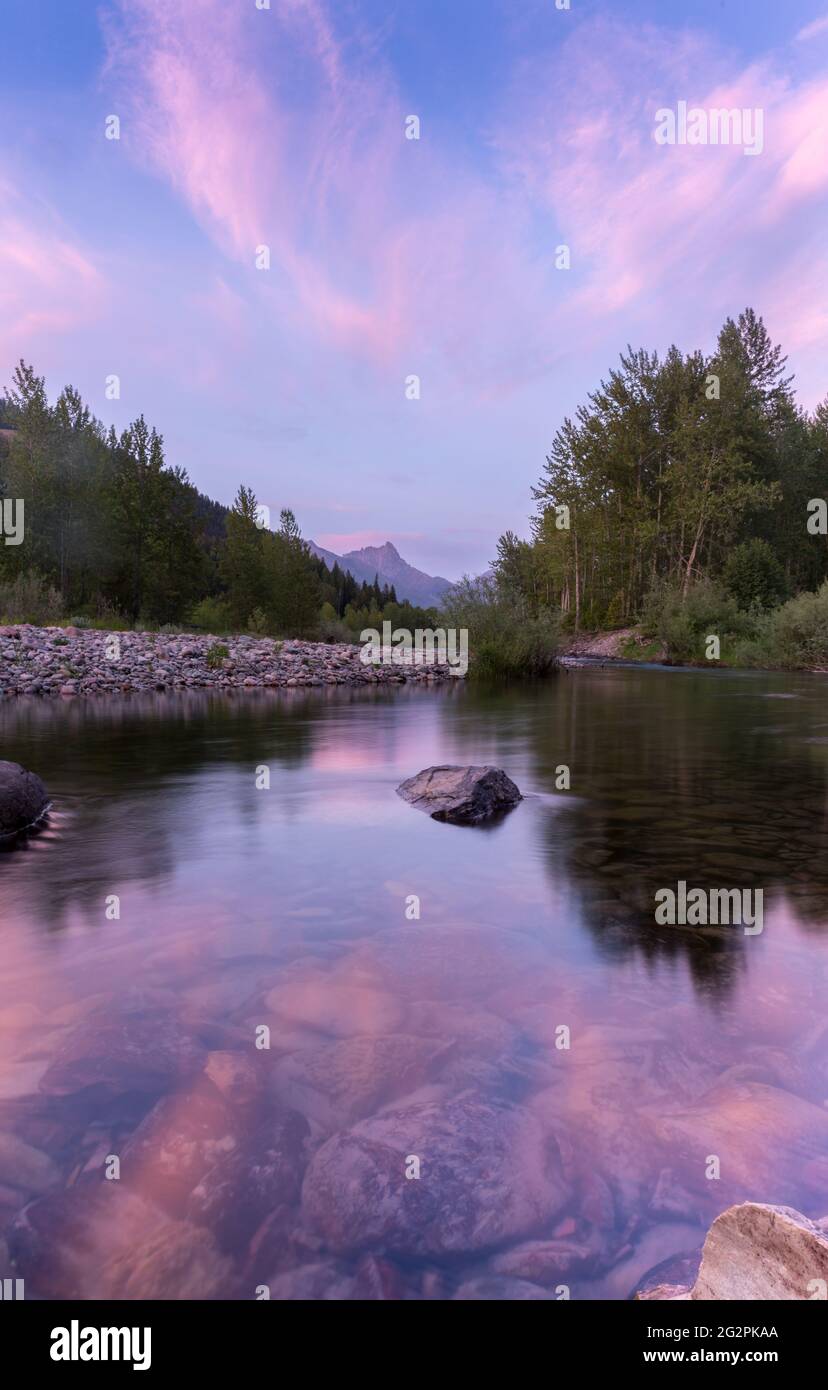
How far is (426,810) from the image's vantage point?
9523 mm

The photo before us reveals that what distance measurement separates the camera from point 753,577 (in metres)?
50.6

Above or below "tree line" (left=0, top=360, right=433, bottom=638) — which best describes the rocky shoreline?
below

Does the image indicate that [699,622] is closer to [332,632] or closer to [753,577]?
[753,577]

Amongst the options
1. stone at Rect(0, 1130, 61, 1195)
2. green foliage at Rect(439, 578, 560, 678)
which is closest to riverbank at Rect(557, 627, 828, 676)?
green foliage at Rect(439, 578, 560, 678)

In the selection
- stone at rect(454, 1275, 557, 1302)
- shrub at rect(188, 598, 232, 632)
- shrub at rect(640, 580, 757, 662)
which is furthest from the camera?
shrub at rect(188, 598, 232, 632)

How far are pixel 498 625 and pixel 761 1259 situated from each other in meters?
31.8

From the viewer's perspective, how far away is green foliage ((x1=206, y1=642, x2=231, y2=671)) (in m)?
31.4

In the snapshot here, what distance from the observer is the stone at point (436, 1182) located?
2664 mm

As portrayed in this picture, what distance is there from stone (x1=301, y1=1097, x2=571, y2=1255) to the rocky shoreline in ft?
83.0

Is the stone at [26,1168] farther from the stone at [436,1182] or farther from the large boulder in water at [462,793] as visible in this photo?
the large boulder in water at [462,793]

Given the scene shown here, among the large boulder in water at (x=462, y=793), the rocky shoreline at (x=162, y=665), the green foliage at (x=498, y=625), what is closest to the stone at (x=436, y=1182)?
the large boulder in water at (x=462, y=793)

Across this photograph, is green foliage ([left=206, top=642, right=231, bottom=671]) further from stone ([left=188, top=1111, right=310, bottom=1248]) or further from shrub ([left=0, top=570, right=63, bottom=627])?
stone ([left=188, top=1111, right=310, bottom=1248])

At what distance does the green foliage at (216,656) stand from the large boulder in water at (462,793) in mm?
22435

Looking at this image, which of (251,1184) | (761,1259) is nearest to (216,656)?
(251,1184)
